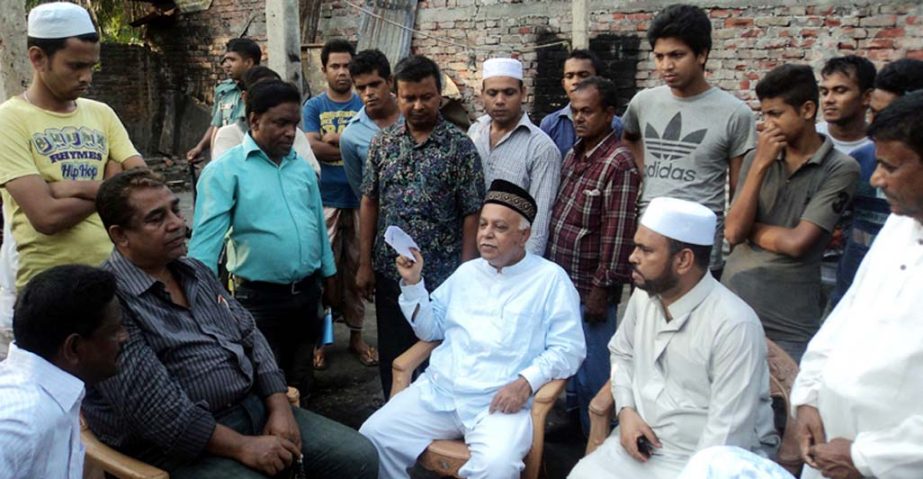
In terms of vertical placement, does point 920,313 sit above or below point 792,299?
above

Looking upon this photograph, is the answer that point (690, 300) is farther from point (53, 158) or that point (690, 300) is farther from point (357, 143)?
point (53, 158)

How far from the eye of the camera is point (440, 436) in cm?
338

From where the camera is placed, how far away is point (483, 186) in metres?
3.87

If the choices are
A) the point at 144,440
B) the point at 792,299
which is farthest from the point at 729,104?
the point at 144,440

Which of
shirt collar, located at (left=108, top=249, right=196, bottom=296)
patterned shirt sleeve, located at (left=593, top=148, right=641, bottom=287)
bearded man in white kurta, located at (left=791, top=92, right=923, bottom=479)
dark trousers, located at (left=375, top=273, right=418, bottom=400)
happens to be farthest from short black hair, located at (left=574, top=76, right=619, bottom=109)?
shirt collar, located at (left=108, top=249, right=196, bottom=296)

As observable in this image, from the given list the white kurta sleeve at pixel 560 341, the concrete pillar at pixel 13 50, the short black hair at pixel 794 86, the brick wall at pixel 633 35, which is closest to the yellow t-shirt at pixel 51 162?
the white kurta sleeve at pixel 560 341

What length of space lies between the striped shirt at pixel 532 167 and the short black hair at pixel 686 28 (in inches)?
30.6

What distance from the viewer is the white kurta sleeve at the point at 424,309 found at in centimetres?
353

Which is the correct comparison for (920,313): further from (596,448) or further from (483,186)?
(483,186)

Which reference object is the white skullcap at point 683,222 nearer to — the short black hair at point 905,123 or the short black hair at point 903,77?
the short black hair at point 905,123

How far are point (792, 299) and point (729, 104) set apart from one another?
1006 millimetres

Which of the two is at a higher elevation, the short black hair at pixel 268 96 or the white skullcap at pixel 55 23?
the white skullcap at pixel 55 23

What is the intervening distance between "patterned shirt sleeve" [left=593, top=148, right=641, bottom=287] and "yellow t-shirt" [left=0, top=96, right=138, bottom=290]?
227 cm

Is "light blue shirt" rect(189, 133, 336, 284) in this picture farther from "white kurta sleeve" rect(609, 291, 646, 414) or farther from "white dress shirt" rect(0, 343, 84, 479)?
"white kurta sleeve" rect(609, 291, 646, 414)
